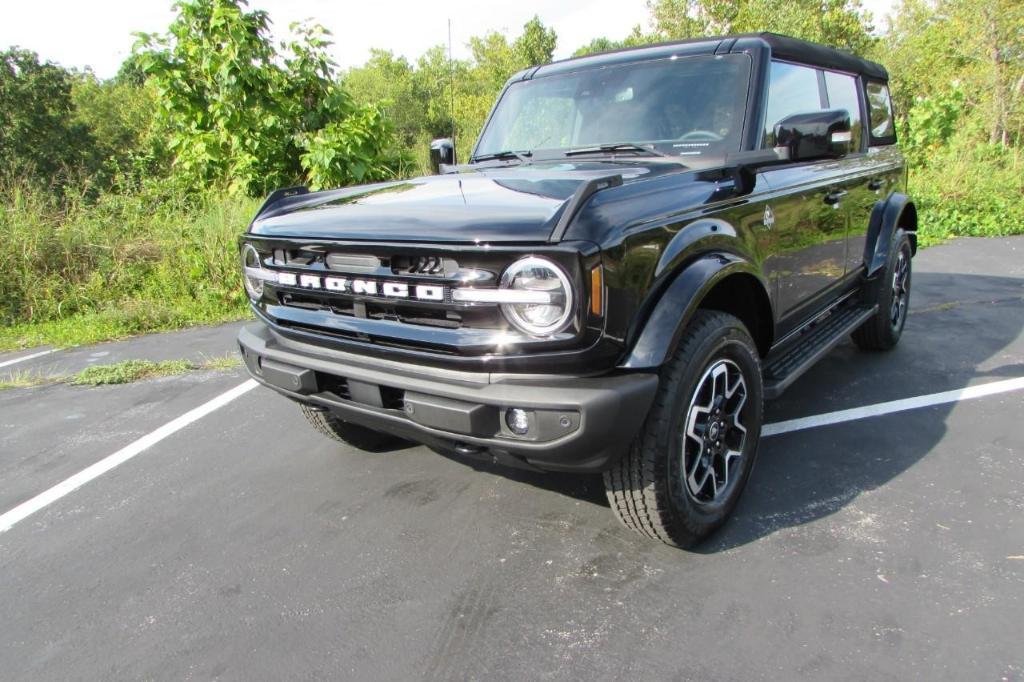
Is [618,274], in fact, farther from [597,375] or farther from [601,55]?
[601,55]

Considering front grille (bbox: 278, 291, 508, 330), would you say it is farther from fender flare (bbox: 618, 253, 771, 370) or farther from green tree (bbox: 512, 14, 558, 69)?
green tree (bbox: 512, 14, 558, 69)

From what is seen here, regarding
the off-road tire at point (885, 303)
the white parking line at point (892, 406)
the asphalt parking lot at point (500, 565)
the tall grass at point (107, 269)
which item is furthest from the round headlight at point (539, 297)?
the tall grass at point (107, 269)

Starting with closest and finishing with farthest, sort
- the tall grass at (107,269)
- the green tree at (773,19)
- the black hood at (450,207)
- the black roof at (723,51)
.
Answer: the black hood at (450,207), the black roof at (723,51), the tall grass at (107,269), the green tree at (773,19)

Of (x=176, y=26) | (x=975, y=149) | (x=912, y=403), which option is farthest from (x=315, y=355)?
(x=975, y=149)

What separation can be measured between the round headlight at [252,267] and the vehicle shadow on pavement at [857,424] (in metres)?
1.15

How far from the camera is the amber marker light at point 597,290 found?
6.52ft

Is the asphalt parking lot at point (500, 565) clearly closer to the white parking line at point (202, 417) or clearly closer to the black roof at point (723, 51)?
the white parking line at point (202, 417)

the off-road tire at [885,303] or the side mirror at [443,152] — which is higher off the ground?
the side mirror at [443,152]

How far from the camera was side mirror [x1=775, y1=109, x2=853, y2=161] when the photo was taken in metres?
2.79

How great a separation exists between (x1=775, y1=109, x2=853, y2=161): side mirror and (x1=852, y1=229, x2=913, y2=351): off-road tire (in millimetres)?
1795

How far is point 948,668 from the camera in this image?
6.26 feet

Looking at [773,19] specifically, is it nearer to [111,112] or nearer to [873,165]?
[873,165]

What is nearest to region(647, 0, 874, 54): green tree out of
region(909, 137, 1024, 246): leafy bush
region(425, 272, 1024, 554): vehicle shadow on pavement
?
region(909, 137, 1024, 246): leafy bush

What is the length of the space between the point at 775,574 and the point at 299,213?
7.50 ft
